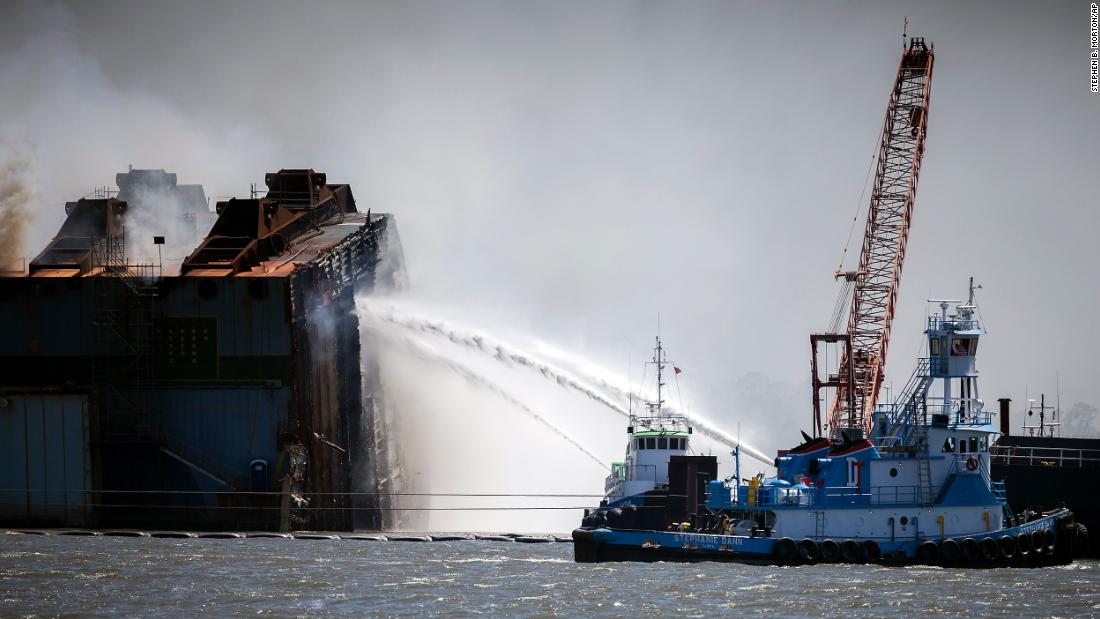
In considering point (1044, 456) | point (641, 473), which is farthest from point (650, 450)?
point (1044, 456)

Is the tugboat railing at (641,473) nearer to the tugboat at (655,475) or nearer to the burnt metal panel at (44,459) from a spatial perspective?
the tugboat at (655,475)

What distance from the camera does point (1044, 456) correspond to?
262 feet

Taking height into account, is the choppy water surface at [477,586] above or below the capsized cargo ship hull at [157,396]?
below

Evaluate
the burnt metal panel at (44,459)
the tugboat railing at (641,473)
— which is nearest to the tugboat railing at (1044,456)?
the tugboat railing at (641,473)

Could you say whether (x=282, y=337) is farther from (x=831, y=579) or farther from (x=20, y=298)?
(x=831, y=579)

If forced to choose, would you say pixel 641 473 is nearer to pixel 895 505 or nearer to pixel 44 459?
pixel 895 505

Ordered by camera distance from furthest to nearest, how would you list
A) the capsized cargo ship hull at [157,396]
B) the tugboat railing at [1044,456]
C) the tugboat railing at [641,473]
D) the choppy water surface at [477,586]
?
1. the capsized cargo ship hull at [157,396]
2. the tugboat railing at [1044,456]
3. the tugboat railing at [641,473]
4. the choppy water surface at [477,586]

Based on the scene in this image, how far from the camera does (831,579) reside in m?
58.8

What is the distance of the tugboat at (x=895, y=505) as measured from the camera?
205 ft

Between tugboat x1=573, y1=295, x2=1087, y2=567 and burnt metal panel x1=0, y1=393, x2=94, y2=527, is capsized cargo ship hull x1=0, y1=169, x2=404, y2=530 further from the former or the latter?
tugboat x1=573, y1=295, x2=1087, y2=567

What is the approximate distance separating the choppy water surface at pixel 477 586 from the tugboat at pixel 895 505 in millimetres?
899

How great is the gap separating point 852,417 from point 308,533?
36599 mm

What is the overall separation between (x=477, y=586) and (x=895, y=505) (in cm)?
1533

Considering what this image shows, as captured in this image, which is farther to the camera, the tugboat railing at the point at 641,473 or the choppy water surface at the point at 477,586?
the tugboat railing at the point at 641,473
